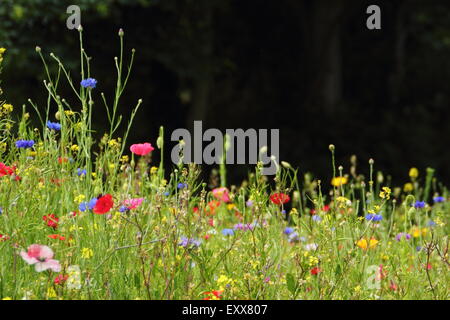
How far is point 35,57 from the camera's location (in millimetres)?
9234

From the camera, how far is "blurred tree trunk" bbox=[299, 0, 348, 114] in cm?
1316

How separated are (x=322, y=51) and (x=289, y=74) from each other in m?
0.90

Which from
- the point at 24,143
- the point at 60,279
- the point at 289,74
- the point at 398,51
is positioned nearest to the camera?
A: the point at 60,279

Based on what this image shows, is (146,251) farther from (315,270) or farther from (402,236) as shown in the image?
(402,236)

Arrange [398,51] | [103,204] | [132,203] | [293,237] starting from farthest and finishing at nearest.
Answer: [398,51], [293,237], [132,203], [103,204]

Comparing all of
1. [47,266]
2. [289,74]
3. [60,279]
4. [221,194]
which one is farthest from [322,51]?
[47,266]

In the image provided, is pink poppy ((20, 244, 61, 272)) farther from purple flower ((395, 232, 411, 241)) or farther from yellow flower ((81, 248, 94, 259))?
purple flower ((395, 232, 411, 241))

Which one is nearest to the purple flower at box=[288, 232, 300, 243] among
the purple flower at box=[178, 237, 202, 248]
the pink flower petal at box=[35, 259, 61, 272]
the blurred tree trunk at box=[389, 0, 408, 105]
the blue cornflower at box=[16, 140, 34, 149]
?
the purple flower at box=[178, 237, 202, 248]

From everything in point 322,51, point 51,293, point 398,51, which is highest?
point 398,51

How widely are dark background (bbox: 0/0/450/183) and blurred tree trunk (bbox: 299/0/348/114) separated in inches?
0.8

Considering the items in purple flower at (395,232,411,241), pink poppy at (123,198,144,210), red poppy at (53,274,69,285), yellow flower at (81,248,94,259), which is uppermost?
pink poppy at (123,198,144,210)

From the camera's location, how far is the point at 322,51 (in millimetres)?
13461

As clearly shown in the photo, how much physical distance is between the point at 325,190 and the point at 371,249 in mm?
6733

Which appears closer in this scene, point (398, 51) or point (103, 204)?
point (103, 204)
